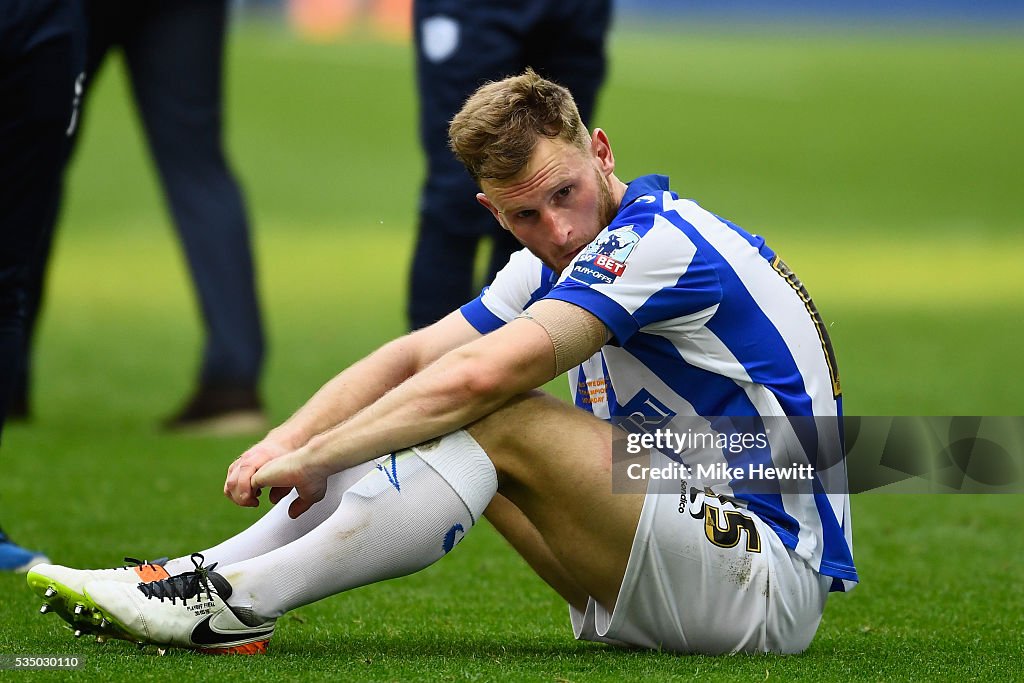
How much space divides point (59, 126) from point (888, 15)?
29.5 m

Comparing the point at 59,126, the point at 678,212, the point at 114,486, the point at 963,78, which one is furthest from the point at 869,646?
the point at 963,78

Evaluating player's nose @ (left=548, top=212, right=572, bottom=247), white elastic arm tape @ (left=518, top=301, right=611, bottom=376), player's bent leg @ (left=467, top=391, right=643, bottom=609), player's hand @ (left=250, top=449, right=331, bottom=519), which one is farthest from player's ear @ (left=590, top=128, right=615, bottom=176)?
player's hand @ (left=250, top=449, right=331, bottom=519)

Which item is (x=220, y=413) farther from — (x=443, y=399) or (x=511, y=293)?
(x=443, y=399)

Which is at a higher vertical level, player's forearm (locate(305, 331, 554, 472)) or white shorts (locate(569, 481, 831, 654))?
player's forearm (locate(305, 331, 554, 472))

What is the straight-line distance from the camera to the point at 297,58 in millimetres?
26859

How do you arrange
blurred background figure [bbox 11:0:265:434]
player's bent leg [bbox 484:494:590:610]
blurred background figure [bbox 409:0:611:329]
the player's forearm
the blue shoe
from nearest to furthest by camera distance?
1. the player's forearm
2. player's bent leg [bbox 484:494:590:610]
3. the blue shoe
4. blurred background figure [bbox 409:0:611:329]
5. blurred background figure [bbox 11:0:265:434]

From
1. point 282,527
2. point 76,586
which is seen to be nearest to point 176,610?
point 76,586

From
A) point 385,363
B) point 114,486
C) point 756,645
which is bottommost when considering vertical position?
point 114,486

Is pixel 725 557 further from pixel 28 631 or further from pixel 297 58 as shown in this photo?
pixel 297 58

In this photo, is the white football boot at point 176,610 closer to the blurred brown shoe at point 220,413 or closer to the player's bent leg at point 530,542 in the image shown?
the player's bent leg at point 530,542

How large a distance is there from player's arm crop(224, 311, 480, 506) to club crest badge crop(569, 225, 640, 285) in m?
0.53

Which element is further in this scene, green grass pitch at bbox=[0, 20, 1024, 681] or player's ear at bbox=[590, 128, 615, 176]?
green grass pitch at bbox=[0, 20, 1024, 681]

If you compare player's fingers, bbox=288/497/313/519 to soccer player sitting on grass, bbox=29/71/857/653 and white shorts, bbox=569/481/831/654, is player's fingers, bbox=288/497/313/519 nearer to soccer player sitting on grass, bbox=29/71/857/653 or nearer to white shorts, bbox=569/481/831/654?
soccer player sitting on grass, bbox=29/71/857/653

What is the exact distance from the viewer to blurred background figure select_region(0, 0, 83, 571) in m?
3.98
